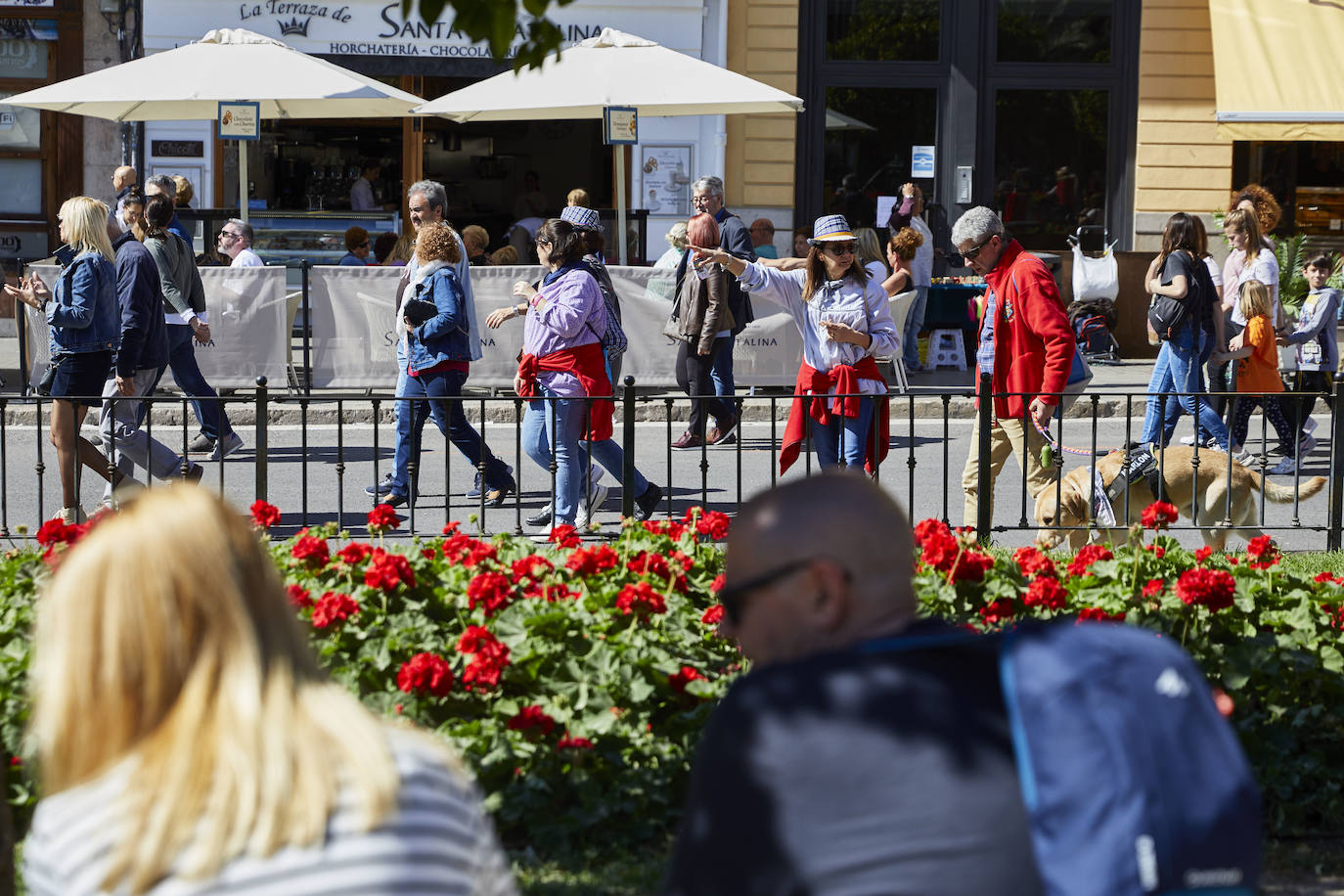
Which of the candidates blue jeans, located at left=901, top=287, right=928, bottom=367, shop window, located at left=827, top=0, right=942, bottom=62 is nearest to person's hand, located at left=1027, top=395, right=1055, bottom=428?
blue jeans, located at left=901, top=287, right=928, bottom=367

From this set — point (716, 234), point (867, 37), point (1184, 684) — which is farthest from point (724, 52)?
point (1184, 684)

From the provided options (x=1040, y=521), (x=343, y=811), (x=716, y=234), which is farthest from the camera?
(x=716, y=234)

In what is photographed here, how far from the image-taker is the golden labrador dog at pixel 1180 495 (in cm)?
765

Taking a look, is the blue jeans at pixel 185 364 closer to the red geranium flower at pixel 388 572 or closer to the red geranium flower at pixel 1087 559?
the red geranium flower at pixel 388 572

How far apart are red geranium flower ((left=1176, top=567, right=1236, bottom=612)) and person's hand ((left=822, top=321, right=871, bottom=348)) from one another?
11.0 feet

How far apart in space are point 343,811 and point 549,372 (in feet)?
22.3

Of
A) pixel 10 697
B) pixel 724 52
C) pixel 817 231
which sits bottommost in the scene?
pixel 10 697

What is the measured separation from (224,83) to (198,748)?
1300 cm

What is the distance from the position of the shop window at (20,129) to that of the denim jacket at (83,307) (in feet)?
37.1

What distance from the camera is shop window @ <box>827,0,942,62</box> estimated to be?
64.3ft

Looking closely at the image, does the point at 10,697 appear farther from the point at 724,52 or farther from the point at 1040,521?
the point at 724,52

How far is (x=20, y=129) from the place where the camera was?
19.1m

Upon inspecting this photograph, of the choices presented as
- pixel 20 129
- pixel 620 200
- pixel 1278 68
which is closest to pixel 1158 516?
pixel 620 200

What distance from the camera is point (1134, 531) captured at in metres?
5.70
